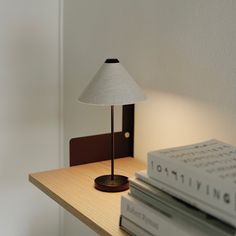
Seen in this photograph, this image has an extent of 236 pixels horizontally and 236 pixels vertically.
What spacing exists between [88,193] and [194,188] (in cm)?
42

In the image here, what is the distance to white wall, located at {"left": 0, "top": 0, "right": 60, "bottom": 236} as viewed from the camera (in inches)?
69.5

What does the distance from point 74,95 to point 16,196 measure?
50cm

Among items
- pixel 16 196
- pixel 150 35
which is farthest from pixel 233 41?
pixel 16 196

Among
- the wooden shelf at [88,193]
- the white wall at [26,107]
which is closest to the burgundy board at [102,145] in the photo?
the wooden shelf at [88,193]

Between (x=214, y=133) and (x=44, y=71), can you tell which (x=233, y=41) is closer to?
(x=214, y=133)

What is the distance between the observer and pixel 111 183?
1128 millimetres

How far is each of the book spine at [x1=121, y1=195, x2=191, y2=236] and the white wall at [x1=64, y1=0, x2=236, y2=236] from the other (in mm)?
359

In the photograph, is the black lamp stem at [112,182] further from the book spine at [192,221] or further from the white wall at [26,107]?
the white wall at [26,107]

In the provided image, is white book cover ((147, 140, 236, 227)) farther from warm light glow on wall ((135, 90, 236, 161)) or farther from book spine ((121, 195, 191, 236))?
warm light glow on wall ((135, 90, 236, 161))

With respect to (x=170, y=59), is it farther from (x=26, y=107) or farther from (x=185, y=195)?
(x=26, y=107)

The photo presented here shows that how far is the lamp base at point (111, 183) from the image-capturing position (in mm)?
1106

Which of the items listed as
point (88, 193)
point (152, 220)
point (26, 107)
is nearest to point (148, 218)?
point (152, 220)

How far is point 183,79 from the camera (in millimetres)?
1216

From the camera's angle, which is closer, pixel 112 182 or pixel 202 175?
pixel 202 175
